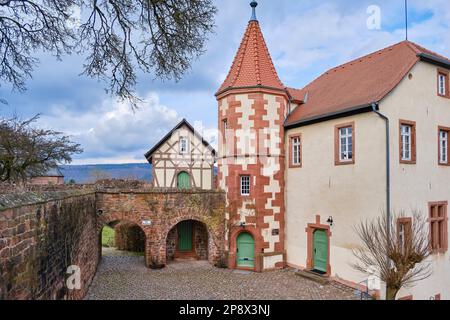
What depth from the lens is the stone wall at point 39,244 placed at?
13.6ft

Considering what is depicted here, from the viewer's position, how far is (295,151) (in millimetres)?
13633

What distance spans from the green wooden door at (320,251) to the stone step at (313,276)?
37 cm

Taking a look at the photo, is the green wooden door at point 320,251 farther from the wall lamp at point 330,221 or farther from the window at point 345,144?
the window at point 345,144

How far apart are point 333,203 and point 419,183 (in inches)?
108

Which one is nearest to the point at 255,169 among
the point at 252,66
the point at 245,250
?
the point at 245,250

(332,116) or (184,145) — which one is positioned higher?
(332,116)

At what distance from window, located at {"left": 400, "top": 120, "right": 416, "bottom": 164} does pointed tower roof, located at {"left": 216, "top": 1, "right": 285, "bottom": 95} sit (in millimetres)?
5038

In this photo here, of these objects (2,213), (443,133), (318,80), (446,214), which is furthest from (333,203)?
(2,213)

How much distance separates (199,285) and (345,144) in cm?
685

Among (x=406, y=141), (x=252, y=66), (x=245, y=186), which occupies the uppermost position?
(x=252, y=66)

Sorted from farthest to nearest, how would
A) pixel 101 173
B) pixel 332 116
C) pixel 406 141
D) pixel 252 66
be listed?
pixel 101 173
pixel 252 66
pixel 332 116
pixel 406 141

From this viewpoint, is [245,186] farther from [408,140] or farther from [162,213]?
[408,140]

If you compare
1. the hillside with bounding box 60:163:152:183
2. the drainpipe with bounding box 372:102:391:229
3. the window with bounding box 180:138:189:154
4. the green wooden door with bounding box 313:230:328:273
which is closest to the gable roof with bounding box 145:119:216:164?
the window with bounding box 180:138:189:154

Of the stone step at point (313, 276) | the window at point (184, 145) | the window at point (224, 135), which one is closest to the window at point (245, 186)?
the window at point (224, 135)
